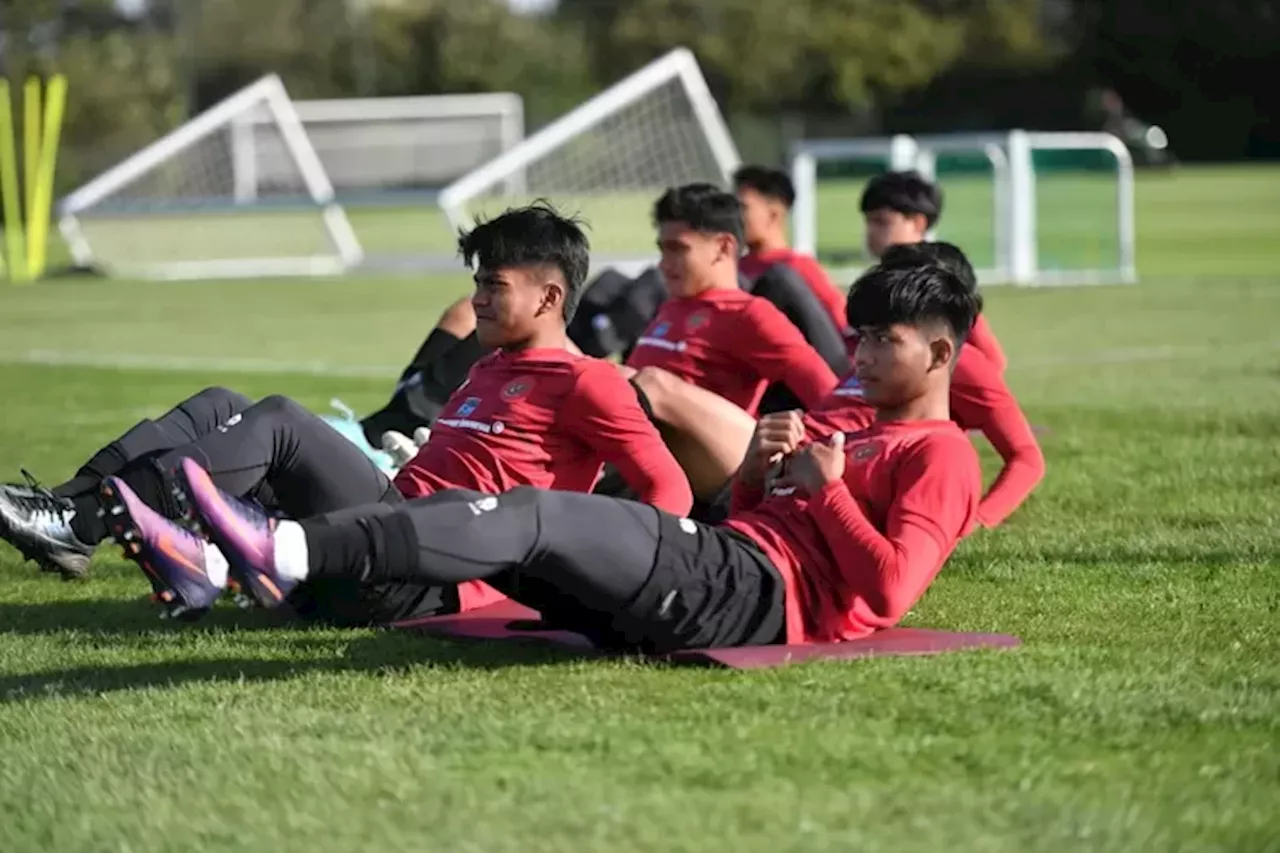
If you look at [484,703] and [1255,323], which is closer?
[484,703]

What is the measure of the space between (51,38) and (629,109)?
131 ft

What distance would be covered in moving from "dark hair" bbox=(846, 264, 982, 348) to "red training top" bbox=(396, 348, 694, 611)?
2.69 feet

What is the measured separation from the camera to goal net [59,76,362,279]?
3453 centimetres

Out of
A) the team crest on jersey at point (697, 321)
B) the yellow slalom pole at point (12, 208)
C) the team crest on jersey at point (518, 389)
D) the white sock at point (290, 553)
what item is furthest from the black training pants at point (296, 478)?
the yellow slalom pole at point (12, 208)

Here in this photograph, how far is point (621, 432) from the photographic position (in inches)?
262

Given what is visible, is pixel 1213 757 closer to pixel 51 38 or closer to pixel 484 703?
pixel 484 703

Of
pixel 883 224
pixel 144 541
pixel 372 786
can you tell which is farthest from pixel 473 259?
pixel 883 224

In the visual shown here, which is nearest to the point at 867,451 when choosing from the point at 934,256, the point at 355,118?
the point at 934,256

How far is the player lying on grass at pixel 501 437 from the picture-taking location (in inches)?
262

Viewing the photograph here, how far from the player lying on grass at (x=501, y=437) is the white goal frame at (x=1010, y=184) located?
2056 centimetres

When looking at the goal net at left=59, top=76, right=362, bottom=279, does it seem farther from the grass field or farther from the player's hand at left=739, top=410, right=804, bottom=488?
the player's hand at left=739, top=410, right=804, bottom=488

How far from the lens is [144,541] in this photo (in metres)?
5.12

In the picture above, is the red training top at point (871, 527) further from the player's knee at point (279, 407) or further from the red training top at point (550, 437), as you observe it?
the player's knee at point (279, 407)

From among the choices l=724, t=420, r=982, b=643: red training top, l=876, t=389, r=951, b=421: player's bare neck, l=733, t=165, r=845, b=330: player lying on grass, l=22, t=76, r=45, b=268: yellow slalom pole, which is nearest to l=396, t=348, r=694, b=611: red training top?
l=724, t=420, r=982, b=643: red training top
